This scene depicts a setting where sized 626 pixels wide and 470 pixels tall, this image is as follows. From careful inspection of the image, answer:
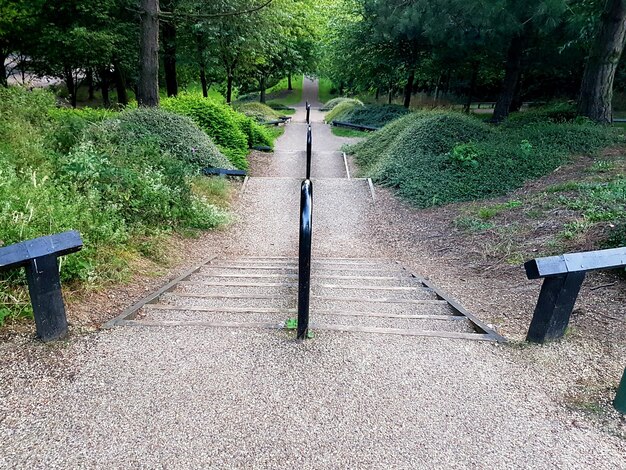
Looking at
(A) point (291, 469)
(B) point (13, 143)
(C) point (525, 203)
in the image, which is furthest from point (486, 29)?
(A) point (291, 469)

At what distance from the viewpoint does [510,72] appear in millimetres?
16391

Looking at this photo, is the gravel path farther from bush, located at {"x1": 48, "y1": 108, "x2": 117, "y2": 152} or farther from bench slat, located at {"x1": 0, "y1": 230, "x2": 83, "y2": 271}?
bush, located at {"x1": 48, "y1": 108, "x2": 117, "y2": 152}

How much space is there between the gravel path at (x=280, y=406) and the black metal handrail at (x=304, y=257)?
0.15m

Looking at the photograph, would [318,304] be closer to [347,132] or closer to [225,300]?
[225,300]

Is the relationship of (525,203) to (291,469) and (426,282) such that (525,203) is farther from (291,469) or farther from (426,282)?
(291,469)

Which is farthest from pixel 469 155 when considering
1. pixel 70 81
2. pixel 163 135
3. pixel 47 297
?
pixel 70 81

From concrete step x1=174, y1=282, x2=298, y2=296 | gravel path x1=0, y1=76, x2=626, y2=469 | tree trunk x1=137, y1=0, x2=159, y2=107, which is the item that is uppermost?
tree trunk x1=137, y1=0, x2=159, y2=107

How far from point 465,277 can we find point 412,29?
594 inches

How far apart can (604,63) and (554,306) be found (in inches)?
433

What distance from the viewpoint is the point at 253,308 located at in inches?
135

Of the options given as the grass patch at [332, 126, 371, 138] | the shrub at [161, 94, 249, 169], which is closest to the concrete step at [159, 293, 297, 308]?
the shrub at [161, 94, 249, 169]

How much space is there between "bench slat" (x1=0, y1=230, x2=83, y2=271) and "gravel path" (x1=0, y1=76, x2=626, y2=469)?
0.58 metres

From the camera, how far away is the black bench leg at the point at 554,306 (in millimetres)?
2670

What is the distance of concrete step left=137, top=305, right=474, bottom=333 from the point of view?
3188 millimetres
